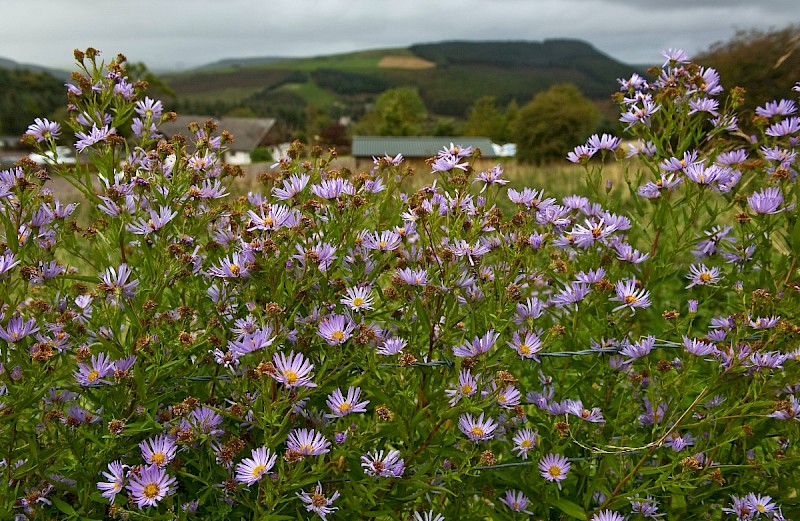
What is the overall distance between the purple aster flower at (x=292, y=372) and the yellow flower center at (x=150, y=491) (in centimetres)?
38

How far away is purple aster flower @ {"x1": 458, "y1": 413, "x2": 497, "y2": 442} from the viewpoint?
62.3 inches

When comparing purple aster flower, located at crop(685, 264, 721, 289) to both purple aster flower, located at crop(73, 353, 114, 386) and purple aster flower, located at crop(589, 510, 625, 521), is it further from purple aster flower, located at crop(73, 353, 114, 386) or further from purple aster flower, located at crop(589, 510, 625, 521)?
purple aster flower, located at crop(73, 353, 114, 386)

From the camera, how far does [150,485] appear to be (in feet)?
4.81

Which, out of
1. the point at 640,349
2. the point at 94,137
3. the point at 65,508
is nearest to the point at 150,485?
the point at 65,508

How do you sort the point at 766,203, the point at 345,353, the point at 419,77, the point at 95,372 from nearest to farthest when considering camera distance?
the point at 95,372 → the point at 345,353 → the point at 766,203 → the point at 419,77

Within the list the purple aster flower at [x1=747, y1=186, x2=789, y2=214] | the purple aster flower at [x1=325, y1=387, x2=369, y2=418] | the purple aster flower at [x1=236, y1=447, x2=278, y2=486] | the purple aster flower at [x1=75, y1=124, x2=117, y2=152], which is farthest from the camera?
the purple aster flower at [x1=747, y1=186, x2=789, y2=214]

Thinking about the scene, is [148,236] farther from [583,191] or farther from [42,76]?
[42,76]

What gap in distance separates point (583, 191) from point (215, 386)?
24.3ft

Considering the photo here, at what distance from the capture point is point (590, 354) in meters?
1.89

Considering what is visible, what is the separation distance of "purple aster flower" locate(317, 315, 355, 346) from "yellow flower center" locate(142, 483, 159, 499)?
1.68ft

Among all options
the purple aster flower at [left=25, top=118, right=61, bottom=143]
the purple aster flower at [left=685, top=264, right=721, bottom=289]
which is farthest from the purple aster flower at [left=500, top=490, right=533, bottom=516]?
the purple aster flower at [left=25, top=118, right=61, bottom=143]

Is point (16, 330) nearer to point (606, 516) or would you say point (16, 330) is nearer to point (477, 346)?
point (477, 346)

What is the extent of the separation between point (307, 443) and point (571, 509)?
28.9 inches

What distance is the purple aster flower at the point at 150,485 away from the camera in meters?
1.44
